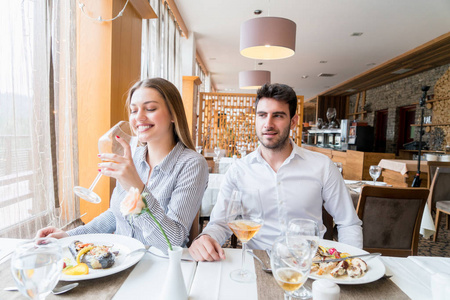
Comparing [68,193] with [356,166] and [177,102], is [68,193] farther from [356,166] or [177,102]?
[356,166]

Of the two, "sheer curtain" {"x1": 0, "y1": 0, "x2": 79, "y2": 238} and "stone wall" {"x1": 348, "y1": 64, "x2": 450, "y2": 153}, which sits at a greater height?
"stone wall" {"x1": 348, "y1": 64, "x2": 450, "y2": 153}

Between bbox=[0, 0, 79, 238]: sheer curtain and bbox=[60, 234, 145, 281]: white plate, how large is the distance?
691mm

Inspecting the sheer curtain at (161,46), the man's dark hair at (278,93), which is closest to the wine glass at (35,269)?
the man's dark hair at (278,93)

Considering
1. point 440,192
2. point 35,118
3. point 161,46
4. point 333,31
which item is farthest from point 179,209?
point 333,31

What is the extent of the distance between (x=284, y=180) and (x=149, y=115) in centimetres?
81

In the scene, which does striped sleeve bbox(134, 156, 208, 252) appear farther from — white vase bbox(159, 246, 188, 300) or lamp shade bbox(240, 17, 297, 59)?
lamp shade bbox(240, 17, 297, 59)

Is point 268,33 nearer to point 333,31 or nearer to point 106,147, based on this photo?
point 106,147

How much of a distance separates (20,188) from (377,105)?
40.0ft

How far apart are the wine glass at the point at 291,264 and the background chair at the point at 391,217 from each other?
4.40 feet

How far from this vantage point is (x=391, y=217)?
1988 millimetres

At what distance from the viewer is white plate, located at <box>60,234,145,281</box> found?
83 centimetres

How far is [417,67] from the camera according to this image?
8.13 metres

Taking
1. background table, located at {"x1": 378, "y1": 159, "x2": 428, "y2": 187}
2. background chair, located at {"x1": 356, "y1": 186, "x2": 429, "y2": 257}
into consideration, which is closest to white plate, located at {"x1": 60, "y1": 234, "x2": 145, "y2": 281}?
background chair, located at {"x1": 356, "y1": 186, "x2": 429, "y2": 257}

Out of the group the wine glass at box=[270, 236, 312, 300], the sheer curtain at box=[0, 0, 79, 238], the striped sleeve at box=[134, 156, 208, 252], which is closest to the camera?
the wine glass at box=[270, 236, 312, 300]
